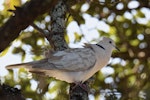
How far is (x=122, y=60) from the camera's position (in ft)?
16.2

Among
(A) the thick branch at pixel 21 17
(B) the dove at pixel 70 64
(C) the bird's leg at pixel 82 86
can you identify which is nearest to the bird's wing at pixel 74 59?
(B) the dove at pixel 70 64

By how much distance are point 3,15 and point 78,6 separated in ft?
2.81

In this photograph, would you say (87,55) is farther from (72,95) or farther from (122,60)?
(122,60)

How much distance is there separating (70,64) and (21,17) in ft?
6.23

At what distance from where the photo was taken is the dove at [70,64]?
3092 mm

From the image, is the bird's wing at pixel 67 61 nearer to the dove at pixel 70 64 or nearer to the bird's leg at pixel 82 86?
the dove at pixel 70 64

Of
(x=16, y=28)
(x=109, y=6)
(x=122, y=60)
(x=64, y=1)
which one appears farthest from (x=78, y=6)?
(x=16, y=28)

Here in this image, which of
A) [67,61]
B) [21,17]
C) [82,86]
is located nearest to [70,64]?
[67,61]

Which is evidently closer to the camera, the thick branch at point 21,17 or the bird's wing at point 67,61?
the thick branch at point 21,17

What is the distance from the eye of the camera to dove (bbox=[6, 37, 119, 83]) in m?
3.09

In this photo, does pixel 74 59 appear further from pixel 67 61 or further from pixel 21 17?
pixel 21 17

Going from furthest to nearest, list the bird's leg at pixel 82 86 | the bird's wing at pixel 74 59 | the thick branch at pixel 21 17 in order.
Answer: the bird's wing at pixel 74 59 → the bird's leg at pixel 82 86 → the thick branch at pixel 21 17

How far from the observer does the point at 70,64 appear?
10.5 ft

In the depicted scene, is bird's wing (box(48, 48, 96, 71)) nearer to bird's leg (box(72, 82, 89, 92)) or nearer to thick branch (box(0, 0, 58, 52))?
bird's leg (box(72, 82, 89, 92))
